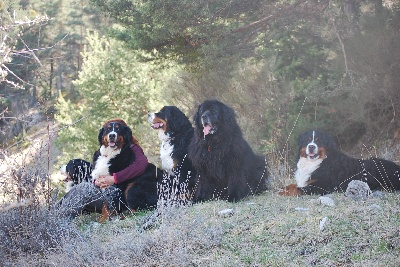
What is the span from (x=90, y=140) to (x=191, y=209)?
1514 centimetres

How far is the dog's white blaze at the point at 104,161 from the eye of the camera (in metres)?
8.10

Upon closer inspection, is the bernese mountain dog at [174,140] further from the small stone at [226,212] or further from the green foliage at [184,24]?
A: the green foliage at [184,24]

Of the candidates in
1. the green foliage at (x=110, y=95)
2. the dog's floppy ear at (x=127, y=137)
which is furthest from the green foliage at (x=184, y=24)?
the green foliage at (x=110, y=95)

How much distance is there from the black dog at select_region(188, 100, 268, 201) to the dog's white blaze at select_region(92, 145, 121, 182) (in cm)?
125

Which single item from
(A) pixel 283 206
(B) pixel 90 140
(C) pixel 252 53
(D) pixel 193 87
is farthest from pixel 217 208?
(B) pixel 90 140

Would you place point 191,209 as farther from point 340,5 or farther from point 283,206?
point 340,5

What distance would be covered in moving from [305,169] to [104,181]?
10.3 feet

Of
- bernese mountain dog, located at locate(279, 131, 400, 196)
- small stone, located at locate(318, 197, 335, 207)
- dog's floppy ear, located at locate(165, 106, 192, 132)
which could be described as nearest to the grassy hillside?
small stone, located at locate(318, 197, 335, 207)

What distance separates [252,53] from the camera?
13898mm

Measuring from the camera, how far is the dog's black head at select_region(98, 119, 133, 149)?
812 cm

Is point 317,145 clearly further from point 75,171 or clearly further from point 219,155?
point 75,171

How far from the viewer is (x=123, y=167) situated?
8117mm

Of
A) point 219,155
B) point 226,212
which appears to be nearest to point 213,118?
point 219,155

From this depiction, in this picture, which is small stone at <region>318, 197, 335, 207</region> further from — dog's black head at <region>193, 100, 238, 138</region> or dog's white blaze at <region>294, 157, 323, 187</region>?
dog's black head at <region>193, 100, 238, 138</region>
